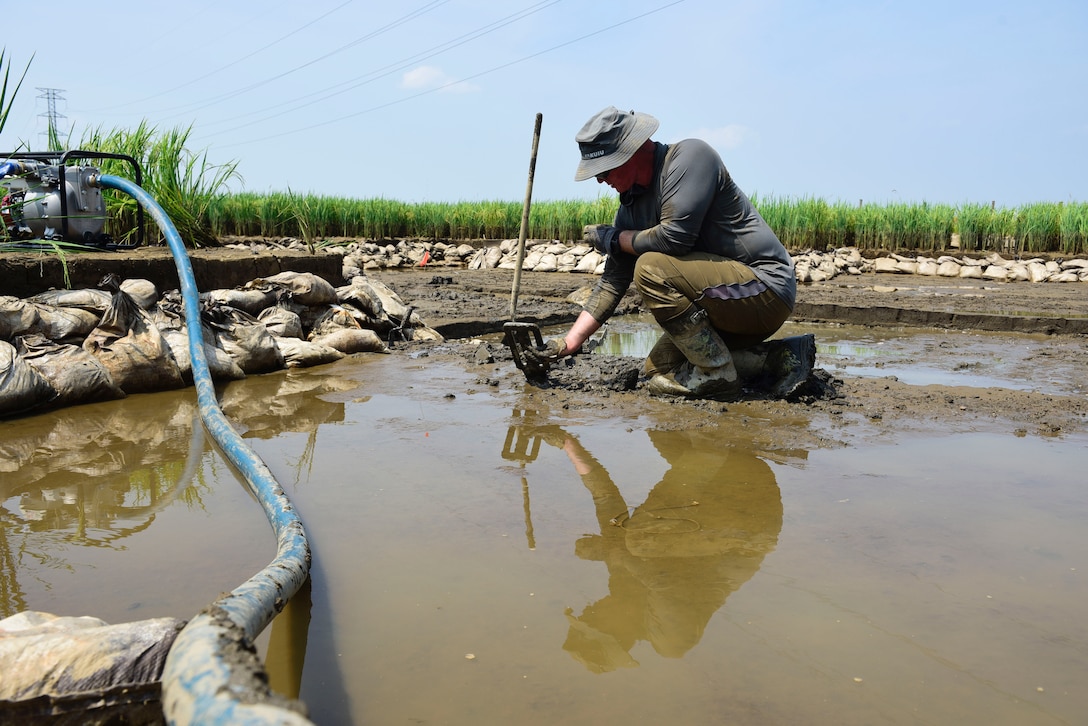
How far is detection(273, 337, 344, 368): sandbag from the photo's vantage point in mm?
4820

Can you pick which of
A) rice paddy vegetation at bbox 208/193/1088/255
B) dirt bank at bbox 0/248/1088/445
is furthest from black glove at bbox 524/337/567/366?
rice paddy vegetation at bbox 208/193/1088/255

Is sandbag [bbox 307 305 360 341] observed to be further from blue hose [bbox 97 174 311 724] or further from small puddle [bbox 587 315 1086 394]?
blue hose [bbox 97 174 311 724]

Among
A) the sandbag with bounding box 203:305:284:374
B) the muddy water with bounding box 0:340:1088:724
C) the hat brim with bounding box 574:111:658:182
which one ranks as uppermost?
the hat brim with bounding box 574:111:658:182

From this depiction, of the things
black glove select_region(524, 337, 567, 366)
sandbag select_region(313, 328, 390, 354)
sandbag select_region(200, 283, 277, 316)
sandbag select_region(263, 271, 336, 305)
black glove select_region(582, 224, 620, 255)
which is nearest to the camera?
black glove select_region(582, 224, 620, 255)

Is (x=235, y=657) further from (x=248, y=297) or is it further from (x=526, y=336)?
(x=248, y=297)

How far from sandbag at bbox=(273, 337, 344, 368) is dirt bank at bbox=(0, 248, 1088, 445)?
615mm

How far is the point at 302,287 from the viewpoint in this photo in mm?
5402

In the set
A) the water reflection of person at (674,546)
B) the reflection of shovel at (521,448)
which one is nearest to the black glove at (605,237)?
the reflection of shovel at (521,448)

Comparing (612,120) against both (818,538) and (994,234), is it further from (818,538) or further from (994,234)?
(994,234)

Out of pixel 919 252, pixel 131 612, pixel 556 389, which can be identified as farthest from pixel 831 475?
pixel 919 252

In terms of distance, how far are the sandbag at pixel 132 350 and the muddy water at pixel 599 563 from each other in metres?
0.53

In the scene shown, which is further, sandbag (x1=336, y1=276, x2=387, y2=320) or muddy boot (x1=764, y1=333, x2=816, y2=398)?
sandbag (x1=336, y1=276, x2=387, y2=320)

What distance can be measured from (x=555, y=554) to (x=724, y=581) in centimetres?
43

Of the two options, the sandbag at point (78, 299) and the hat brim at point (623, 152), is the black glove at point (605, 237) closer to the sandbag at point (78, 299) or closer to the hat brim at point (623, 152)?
the hat brim at point (623, 152)
